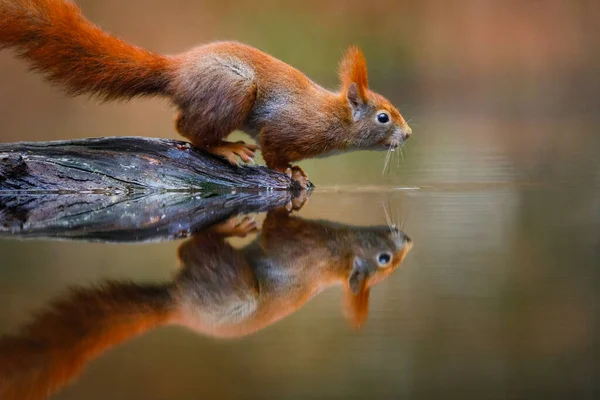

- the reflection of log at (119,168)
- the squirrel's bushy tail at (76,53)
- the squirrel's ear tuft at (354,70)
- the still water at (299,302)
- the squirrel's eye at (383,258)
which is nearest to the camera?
the still water at (299,302)

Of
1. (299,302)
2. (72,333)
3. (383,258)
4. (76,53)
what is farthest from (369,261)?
(76,53)

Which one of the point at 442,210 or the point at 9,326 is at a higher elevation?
the point at 442,210

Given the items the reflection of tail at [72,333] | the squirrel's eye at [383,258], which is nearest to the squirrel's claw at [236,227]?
the squirrel's eye at [383,258]

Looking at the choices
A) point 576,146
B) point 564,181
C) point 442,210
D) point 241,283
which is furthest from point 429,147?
point 241,283

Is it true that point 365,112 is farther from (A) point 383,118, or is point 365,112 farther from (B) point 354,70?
(B) point 354,70

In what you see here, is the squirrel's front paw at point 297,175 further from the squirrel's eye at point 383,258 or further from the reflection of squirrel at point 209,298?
the squirrel's eye at point 383,258

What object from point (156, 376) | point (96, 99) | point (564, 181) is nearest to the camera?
point (156, 376)

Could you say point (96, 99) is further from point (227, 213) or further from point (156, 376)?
point (156, 376)
